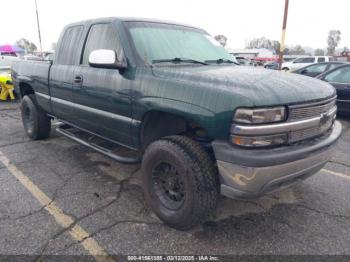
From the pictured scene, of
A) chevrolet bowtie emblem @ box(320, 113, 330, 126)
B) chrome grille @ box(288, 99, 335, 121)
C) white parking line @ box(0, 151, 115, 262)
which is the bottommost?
white parking line @ box(0, 151, 115, 262)

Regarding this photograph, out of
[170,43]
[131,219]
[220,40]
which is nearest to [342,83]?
[170,43]

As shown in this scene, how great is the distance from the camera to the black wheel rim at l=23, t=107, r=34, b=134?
5541 millimetres

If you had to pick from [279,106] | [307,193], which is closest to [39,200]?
[279,106]

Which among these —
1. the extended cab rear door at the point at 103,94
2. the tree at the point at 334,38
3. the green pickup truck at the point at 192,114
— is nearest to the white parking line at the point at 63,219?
the green pickup truck at the point at 192,114

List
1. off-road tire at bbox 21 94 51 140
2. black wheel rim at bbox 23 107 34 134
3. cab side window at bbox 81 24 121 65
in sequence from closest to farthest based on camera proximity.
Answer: cab side window at bbox 81 24 121 65
off-road tire at bbox 21 94 51 140
black wheel rim at bbox 23 107 34 134

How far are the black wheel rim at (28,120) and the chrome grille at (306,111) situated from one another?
4.52 meters

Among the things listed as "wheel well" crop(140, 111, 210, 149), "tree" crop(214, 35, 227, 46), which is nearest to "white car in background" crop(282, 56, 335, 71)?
"tree" crop(214, 35, 227, 46)

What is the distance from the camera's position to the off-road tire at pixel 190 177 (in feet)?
8.29

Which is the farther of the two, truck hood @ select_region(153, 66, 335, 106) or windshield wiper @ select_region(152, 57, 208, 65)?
windshield wiper @ select_region(152, 57, 208, 65)

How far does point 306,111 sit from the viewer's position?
2.55m

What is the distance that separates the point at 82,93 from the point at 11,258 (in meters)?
1.99

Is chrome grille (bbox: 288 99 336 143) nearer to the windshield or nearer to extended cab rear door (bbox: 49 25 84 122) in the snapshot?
the windshield

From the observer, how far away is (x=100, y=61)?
3.05m

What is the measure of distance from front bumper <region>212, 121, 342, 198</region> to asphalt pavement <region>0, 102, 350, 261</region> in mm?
559
